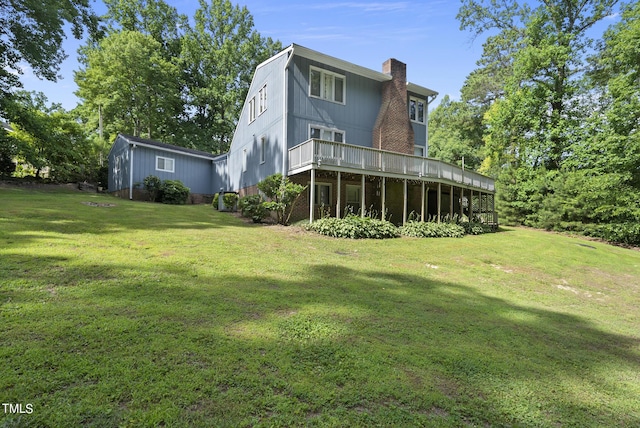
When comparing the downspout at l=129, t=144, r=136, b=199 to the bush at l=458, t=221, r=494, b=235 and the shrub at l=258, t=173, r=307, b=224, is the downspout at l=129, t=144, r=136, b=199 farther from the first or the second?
the bush at l=458, t=221, r=494, b=235

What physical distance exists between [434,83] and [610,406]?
67.8 feet

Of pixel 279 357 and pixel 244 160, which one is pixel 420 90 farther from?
pixel 279 357

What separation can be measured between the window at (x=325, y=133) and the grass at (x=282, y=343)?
930cm

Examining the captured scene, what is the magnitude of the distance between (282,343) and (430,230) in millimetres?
11915

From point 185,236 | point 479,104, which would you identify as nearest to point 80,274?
point 185,236

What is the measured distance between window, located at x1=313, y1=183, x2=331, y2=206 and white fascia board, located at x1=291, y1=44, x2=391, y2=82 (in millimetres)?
6124

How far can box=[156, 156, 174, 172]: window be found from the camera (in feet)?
68.8

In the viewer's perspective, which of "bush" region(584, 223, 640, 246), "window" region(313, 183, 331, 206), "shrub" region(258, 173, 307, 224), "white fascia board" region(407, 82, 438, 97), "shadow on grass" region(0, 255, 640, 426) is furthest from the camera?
"white fascia board" region(407, 82, 438, 97)

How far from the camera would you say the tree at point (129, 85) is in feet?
94.5

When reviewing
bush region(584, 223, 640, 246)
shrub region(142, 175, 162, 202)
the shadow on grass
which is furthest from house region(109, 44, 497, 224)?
the shadow on grass

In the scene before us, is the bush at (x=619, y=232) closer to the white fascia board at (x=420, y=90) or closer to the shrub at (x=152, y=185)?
the white fascia board at (x=420, y=90)

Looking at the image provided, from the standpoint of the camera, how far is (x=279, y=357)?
124 inches

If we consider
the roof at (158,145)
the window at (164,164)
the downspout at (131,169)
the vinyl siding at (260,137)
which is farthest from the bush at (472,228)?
the downspout at (131,169)

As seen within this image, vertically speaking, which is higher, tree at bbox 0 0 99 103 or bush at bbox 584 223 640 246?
tree at bbox 0 0 99 103
